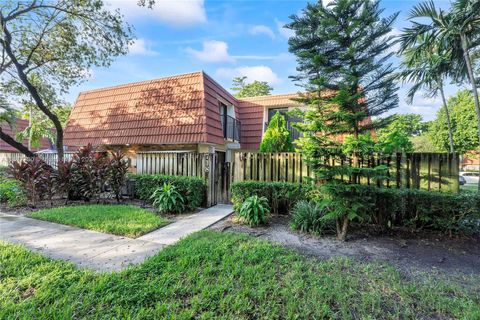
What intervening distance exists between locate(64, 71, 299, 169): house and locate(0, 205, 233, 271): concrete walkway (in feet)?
15.1

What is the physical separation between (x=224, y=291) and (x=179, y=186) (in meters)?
4.69

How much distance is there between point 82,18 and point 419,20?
1196 centimetres

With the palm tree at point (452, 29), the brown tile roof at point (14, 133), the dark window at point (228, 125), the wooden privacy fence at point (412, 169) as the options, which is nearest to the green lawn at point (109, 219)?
the wooden privacy fence at point (412, 169)

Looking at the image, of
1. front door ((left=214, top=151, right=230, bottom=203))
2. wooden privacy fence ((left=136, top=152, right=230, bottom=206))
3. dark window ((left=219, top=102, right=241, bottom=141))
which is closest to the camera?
wooden privacy fence ((left=136, top=152, right=230, bottom=206))

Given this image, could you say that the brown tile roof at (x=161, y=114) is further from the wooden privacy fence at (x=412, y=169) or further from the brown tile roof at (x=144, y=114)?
the wooden privacy fence at (x=412, y=169)

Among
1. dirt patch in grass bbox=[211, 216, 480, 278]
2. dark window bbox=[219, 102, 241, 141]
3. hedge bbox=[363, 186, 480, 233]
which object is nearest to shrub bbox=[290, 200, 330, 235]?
dirt patch in grass bbox=[211, 216, 480, 278]

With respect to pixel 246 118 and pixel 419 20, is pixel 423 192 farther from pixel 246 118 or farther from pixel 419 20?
→ pixel 246 118

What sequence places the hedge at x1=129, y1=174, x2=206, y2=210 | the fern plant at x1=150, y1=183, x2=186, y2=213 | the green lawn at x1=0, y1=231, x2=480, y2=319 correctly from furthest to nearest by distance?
the hedge at x1=129, y1=174, x2=206, y2=210
the fern plant at x1=150, y1=183, x2=186, y2=213
the green lawn at x1=0, y1=231, x2=480, y2=319

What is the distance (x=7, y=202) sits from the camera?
24.3 feet

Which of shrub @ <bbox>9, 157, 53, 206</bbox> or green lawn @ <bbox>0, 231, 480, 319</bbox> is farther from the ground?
shrub @ <bbox>9, 157, 53, 206</bbox>

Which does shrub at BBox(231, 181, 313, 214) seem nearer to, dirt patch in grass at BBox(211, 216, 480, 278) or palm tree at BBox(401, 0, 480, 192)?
dirt patch in grass at BBox(211, 216, 480, 278)

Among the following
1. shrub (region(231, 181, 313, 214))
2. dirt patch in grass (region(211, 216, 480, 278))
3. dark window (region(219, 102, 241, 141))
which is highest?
dark window (region(219, 102, 241, 141))

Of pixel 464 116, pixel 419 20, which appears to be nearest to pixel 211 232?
pixel 419 20

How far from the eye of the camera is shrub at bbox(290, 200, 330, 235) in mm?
4613
